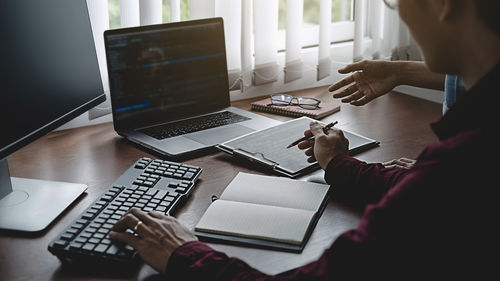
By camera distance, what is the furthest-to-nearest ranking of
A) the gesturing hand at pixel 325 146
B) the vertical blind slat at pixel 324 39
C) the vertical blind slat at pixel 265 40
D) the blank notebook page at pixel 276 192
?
1. the vertical blind slat at pixel 324 39
2. the vertical blind slat at pixel 265 40
3. the gesturing hand at pixel 325 146
4. the blank notebook page at pixel 276 192

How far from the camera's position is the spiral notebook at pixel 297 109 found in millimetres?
1708

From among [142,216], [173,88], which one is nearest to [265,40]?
[173,88]

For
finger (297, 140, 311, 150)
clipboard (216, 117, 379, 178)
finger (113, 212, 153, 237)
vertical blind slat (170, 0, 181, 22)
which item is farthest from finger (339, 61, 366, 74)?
finger (113, 212, 153, 237)

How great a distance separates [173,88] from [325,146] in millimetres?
499

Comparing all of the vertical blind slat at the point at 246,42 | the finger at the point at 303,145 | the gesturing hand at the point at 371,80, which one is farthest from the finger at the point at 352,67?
the vertical blind slat at the point at 246,42

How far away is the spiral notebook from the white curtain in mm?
119

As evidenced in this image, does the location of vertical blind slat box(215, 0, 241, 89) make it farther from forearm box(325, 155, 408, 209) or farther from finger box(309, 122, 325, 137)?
forearm box(325, 155, 408, 209)

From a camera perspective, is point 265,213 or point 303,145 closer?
point 265,213

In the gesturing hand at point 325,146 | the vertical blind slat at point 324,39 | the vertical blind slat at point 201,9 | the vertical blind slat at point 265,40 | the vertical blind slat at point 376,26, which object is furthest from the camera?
the vertical blind slat at point 376,26

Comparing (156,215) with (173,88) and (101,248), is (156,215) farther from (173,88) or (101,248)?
(173,88)

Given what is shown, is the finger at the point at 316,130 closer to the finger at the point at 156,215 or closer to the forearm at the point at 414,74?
the forearm at the point at 414,74

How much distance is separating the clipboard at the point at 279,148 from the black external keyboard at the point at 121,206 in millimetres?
149

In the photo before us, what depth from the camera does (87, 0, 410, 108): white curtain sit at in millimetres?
1640

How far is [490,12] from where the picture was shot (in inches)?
29.4
